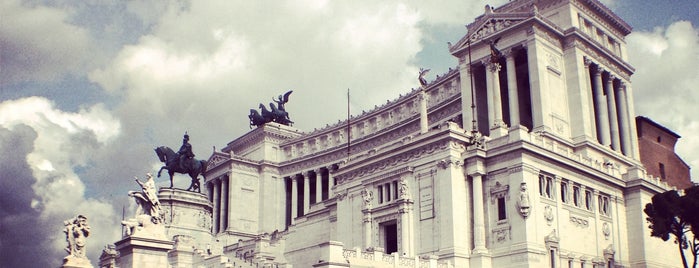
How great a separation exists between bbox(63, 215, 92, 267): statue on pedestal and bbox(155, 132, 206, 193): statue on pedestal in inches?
1279

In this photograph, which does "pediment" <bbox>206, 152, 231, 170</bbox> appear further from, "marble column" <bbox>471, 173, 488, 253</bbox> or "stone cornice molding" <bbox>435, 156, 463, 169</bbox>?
"marble column" <bbox>471, 173, 488, 253</bbox>

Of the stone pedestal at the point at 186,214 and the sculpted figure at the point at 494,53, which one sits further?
the sculpted figure at the point at 494,53

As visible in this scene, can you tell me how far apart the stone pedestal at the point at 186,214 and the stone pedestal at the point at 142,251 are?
89.1 ft

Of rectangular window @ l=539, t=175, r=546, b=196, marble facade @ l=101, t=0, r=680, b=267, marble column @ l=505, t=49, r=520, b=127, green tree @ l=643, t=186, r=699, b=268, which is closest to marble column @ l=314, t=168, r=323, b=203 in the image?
marble facade @ l=101, t=0, r=680, b=267

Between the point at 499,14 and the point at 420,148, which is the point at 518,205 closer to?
the point at 420,148

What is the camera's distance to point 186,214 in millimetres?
66000

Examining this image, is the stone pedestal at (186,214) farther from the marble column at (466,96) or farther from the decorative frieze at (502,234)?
the decorative frieze at (502,234)

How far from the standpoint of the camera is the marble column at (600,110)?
71000mm

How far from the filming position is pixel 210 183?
10444cm

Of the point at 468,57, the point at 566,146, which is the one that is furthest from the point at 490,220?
the point at 468,57

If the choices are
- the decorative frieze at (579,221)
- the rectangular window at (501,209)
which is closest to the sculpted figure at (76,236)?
the rectangular window at (501,209)

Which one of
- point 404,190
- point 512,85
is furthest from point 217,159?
point 404,190

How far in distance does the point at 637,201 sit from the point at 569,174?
333 inches

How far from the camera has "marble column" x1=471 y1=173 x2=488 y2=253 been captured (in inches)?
2122
